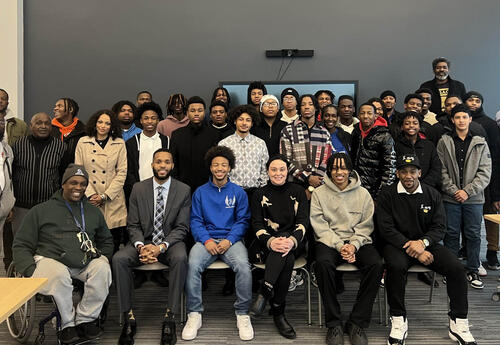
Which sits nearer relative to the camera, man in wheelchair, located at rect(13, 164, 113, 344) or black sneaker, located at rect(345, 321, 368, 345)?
man in wheelchair, located at rect(13, 164, 113, 344)

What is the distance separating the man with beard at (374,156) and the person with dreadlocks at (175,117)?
189 cm

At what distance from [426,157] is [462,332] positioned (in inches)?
63.3

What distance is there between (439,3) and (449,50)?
2.40 feet

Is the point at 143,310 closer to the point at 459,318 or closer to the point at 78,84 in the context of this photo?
the point at 459,318

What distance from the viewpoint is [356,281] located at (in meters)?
4.27

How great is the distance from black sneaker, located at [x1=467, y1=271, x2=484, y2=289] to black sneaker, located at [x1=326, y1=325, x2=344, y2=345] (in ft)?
5.76

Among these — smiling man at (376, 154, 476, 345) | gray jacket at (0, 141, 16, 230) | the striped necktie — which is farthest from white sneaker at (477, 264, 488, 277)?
gray jacket at (0, 141, 16, 230)

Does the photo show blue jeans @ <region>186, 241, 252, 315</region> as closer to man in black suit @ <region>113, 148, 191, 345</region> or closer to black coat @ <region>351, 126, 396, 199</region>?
man in black suit @ <region>113, 148, 191, 345</region>

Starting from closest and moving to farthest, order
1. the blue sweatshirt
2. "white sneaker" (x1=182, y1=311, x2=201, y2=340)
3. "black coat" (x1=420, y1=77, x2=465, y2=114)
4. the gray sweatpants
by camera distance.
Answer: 1. the gray sweatpants
2. "white sneaker" (x1=182, y1=311, x2=201, y2=340)
3. the blue sweatshirt
4. "black coat" (x1=420, y1=77, x2=465, y2=114)

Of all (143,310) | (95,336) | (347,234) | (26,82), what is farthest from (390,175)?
(26,82)

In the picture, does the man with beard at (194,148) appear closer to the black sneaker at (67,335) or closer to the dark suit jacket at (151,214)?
the dark suit jacket at (151,214)

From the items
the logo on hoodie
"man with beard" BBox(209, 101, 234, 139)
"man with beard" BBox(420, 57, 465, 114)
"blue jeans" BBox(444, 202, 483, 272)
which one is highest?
"man with beard" BBox(420, 57, 465, 114)

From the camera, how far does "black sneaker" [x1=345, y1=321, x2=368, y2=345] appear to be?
300 cm

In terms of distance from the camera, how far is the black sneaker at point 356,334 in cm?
300
